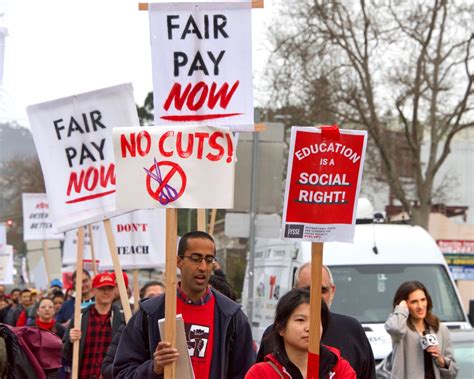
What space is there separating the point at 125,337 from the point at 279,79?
31.6 metres

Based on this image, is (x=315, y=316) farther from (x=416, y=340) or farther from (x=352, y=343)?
(x=416, y=340)

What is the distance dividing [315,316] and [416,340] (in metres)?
3.82

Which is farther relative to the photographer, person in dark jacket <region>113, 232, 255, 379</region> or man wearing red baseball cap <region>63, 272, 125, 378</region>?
man wearing red baseball cap <region>63, 272, 125, 378</region>

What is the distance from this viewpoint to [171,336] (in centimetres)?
657

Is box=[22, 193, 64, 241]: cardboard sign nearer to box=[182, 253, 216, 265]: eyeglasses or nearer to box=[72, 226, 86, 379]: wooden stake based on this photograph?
box=[72, 226, 86, 379]: wooden stake

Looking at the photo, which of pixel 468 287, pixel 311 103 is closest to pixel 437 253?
pixel 311 103

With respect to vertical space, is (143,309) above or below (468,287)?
above

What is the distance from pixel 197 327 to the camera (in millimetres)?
7004

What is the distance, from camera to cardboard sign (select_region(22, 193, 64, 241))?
27094mm

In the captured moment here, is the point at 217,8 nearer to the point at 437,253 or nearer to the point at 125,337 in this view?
the point at 125,337

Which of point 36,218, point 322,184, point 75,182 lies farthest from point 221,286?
point 36,218

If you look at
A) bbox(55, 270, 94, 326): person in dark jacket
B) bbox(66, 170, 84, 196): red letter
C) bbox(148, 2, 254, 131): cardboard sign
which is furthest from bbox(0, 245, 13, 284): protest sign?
bbox(148, 2, 254, 131): cardboard sign

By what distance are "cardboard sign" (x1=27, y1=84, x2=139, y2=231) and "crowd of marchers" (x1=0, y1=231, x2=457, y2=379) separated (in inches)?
36.9

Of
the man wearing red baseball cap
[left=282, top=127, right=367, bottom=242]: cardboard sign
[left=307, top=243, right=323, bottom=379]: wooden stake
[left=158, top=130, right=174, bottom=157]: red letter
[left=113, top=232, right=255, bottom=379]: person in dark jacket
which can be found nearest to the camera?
[left=307, top=243, right=323, bottom=379]: wooden stake
